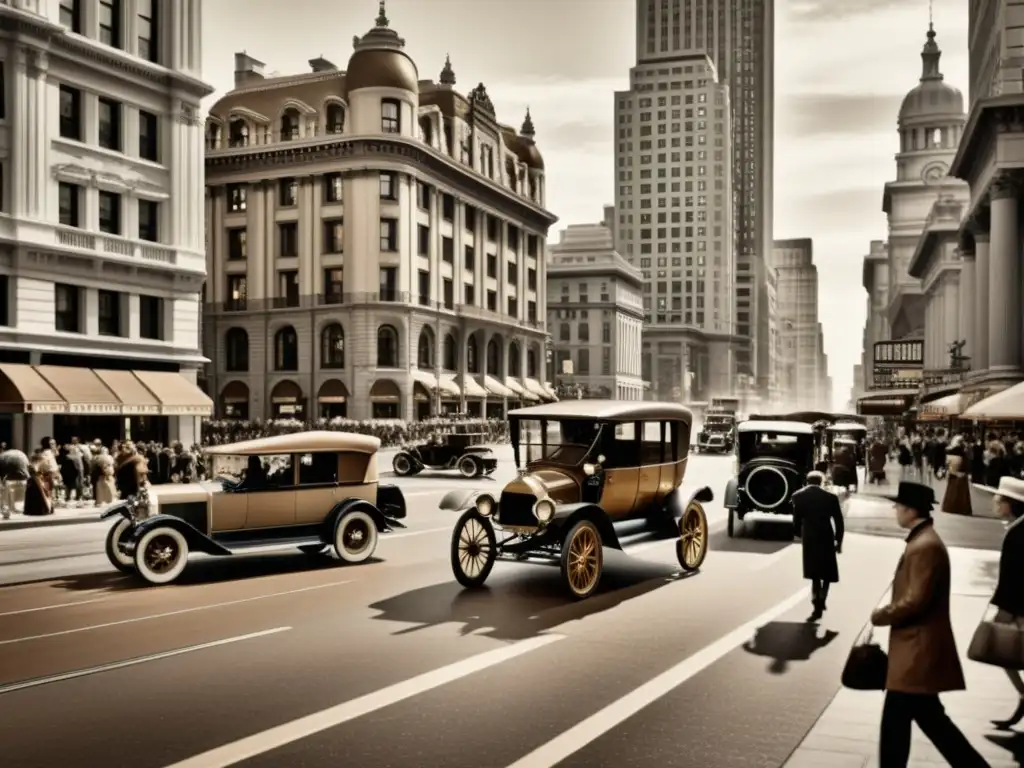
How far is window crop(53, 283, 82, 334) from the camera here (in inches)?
1328

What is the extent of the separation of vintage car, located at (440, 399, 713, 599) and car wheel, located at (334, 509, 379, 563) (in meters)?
2.33

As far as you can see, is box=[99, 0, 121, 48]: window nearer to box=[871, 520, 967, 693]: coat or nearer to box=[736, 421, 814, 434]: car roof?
box=[736, 421, 814, 434]: car roof

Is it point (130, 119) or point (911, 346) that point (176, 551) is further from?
point (911, 346)

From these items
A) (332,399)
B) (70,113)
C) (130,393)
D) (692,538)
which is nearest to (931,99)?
(332,399)

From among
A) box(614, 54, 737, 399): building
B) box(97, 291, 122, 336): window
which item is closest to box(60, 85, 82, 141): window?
box(97, 291, 122, 336): window

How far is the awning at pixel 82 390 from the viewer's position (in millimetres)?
31609

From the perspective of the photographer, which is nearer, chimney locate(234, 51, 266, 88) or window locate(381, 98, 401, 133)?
window locate(381, 98, 401, 133)

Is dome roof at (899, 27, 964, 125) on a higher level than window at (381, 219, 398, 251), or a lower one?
higher

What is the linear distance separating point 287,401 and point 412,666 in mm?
64259

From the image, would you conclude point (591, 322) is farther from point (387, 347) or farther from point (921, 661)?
point (921, 661)

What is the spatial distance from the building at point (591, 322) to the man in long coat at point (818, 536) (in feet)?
392

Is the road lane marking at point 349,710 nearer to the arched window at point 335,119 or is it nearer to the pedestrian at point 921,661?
the pedestrian at point 921,661

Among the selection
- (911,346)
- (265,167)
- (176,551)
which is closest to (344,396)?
(265,167)

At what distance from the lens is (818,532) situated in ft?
38.4
